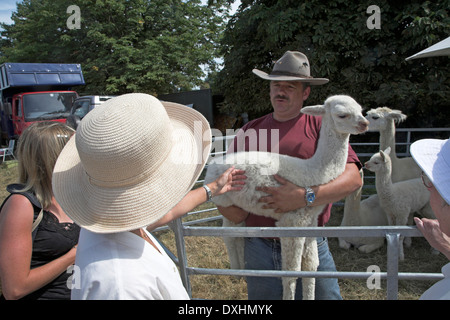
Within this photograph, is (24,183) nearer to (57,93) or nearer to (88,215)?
(88,215)

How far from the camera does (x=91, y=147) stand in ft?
3.03

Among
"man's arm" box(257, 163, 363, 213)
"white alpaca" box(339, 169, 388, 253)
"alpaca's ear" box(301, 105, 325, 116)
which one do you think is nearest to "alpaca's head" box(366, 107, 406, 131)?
"white alpaca" box(339, 169, 388, 253)

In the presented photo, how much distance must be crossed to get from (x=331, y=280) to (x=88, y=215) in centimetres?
160

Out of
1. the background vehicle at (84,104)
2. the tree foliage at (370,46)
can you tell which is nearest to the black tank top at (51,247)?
the tree foliage at (370,46)

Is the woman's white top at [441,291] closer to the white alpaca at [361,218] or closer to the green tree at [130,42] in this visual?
the white alpaca at [361,218]

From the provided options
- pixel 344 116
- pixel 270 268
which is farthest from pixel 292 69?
pixel 270 268

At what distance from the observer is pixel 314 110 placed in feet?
6.38

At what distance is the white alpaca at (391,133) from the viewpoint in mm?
4652

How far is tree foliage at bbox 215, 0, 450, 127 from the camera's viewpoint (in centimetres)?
639

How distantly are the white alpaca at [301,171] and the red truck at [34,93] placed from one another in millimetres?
11225

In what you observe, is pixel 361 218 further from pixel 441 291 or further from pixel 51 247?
pixel 51 247

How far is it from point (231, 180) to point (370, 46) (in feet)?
21.8

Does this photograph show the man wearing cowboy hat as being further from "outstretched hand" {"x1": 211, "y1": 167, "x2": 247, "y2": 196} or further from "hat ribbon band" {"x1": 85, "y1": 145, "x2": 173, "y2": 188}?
"hat ribbon band" {"x1": 85, "y1": 145, "x2": 173, "y2": 188}
